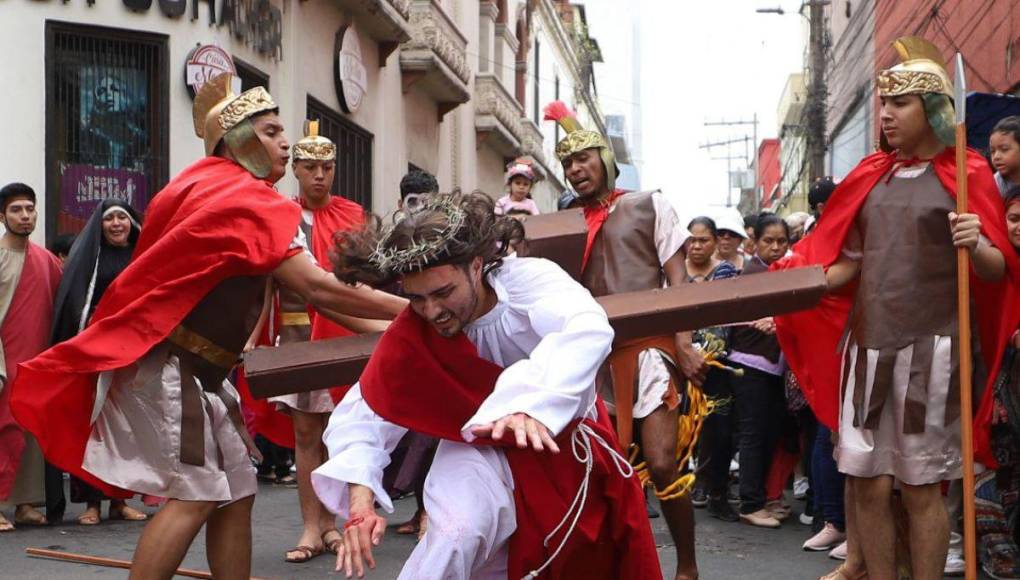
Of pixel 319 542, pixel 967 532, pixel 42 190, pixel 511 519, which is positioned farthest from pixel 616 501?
pixel 42 190

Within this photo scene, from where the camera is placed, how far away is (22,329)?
8.69 meters

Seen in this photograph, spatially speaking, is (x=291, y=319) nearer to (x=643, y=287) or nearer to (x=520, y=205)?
(x=643, y=287)

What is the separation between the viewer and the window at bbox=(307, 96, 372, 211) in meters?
17.8

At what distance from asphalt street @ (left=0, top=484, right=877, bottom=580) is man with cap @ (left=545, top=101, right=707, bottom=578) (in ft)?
2.55

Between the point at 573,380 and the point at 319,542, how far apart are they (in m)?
4.23

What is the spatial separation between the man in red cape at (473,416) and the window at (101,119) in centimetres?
955

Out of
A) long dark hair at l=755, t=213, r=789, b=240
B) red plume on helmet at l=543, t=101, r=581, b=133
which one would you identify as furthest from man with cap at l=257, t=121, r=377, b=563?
long dark hair at l=755, t=213, r=789, b=240

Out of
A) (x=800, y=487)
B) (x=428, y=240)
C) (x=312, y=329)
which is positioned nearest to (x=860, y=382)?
(x=428, y=240)

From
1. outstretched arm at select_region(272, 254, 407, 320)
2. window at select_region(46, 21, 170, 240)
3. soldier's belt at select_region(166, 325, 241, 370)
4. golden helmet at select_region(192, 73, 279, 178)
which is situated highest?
window at select_region(46, 21, 170, 240)

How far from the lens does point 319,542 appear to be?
7355mm

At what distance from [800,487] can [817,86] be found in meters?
21.0

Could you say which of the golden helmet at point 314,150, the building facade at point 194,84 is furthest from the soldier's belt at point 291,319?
the building facade at point 194,84

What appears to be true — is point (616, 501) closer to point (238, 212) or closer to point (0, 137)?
point (238, 212)

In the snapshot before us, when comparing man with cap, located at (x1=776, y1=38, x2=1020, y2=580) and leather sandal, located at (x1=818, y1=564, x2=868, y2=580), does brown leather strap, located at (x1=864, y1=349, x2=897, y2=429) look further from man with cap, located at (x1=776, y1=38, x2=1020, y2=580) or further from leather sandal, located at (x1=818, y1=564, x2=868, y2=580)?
leather sandal, located at (x1=818, y1=564, x2=868, y2=580)
